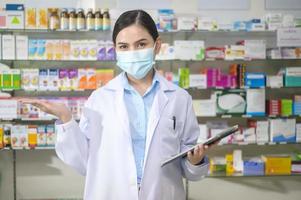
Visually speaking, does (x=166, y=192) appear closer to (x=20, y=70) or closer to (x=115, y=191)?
(x=115, y=191)

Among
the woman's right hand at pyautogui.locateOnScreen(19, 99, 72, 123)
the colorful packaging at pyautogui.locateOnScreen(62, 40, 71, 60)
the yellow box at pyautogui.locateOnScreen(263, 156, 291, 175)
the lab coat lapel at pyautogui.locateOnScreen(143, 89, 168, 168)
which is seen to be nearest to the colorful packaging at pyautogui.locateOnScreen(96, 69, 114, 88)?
the colorful packaging at pyautogui.locateOnScreen(62, 40, 71, 60)

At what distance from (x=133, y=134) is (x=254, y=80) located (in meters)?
2.70

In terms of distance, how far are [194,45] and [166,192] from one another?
2.55m

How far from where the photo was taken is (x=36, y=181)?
4367mm

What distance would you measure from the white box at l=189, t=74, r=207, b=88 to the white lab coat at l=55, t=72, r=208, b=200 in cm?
226

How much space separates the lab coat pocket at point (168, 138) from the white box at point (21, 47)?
105 inches

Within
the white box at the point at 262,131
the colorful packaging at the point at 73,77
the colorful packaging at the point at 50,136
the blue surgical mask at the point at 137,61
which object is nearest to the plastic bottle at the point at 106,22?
the colorful packaging at the point at 73,77

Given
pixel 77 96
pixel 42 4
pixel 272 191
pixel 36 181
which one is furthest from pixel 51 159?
pixel 272 191

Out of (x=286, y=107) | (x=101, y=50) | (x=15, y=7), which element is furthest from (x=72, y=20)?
(x=286, y=107)

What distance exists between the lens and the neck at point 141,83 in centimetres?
181

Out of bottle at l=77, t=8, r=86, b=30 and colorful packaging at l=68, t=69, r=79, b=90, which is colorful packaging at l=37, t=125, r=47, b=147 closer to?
colorful packaging at l=68, t=69, r=79, b=90

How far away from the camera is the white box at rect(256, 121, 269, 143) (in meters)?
4.17

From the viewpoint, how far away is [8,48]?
389cm

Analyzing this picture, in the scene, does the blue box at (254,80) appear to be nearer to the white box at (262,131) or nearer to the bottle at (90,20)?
the white box at (262,131)
